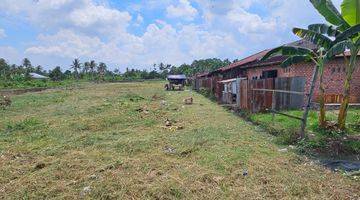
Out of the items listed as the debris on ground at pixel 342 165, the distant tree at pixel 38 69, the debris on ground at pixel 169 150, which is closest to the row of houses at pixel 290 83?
the debris on ground at pixel 342 165

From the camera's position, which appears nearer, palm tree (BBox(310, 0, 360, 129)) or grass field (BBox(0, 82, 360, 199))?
grass field (BBox(0, 82, 360, 199))

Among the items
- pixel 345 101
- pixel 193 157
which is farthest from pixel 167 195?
pixel 345 101

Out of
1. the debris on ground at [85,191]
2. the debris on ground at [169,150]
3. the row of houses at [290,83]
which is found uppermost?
the row of houses at [290,83]

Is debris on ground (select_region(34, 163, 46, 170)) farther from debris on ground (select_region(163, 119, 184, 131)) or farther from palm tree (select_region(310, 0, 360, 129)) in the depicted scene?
palm tree (select_region(310, 0, 360, 129))

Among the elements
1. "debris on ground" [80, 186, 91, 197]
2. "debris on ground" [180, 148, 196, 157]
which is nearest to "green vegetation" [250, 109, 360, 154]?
"debris on ground" [180, 148, 196, 157]

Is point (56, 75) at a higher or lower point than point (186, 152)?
higher

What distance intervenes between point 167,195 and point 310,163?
135 inches

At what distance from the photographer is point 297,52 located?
10273 mm

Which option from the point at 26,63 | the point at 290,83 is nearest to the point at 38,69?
the point at 26,63

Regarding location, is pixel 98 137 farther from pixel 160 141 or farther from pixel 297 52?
pixel 297 52

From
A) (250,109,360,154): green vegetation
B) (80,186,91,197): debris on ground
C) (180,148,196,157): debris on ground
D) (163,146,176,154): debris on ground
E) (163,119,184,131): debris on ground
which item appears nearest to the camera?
(80,186,91,197): debris on ground

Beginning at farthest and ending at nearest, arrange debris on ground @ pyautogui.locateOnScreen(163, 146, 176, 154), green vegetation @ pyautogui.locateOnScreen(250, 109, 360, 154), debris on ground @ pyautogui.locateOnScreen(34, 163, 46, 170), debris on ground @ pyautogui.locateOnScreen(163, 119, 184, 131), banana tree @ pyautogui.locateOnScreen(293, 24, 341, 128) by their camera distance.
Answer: debris on ground @ pyautogui.locateOnScreen(163, 119, 184, 131), banana tree @ pyautogui.locateOnScreen(293, 24, 341, 128), green vegetation @ pyautogui.locateOnScreen(250, 109, 360, 154), debris on ground @ pyautogui.locateOnScreen(163, 146, 176, 154), debris on ground @ pyautogui.locateOnScreen(34, 163, 46, 170)

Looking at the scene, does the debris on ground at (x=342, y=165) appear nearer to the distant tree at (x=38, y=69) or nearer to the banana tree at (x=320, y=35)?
the banana tree at (x=320, y=35)

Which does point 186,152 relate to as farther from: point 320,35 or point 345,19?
point 345,19
